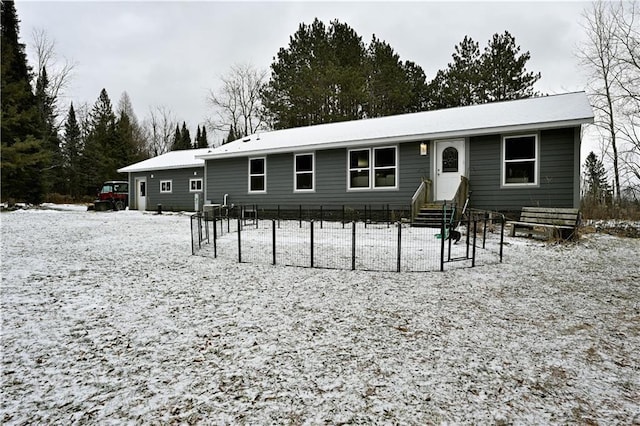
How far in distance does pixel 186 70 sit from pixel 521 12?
2894 cm

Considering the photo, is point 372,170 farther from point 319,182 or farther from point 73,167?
point 73,167

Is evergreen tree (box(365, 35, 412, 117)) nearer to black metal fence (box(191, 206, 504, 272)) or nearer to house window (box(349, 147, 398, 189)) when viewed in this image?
house window (box(349, 147, 398, 189))

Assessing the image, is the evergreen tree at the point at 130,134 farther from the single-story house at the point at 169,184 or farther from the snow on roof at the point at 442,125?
the snow on roof at the point at 442,125

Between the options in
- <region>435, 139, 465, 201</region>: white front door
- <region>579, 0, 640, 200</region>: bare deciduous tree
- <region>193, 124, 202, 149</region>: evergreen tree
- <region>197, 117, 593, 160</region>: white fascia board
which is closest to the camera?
<region>197, 117, 593, 160</region>: white fascia board

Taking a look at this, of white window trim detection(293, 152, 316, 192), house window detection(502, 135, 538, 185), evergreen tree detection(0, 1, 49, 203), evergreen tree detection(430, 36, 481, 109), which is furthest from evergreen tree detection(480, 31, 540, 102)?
evergreen tree detection(0, 1, 49, 203)

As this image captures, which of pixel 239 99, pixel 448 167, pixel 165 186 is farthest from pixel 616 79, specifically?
pixel 239 99

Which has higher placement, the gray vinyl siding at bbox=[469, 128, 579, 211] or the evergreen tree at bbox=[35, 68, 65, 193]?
the evergreen tree at bbox=[35, 68, 65, 193]

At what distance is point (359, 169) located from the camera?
1273 centimetres

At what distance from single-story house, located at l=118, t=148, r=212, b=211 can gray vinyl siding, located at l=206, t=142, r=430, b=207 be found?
2.59 meters

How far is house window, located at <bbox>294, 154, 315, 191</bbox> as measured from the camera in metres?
13.7

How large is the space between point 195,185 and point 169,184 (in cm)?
205

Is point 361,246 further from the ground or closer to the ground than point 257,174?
closer to the ground

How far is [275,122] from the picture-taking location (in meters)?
27.2

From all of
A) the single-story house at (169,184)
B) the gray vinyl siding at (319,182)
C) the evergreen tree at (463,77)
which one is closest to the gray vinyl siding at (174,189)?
the single-story house at (169,184)
